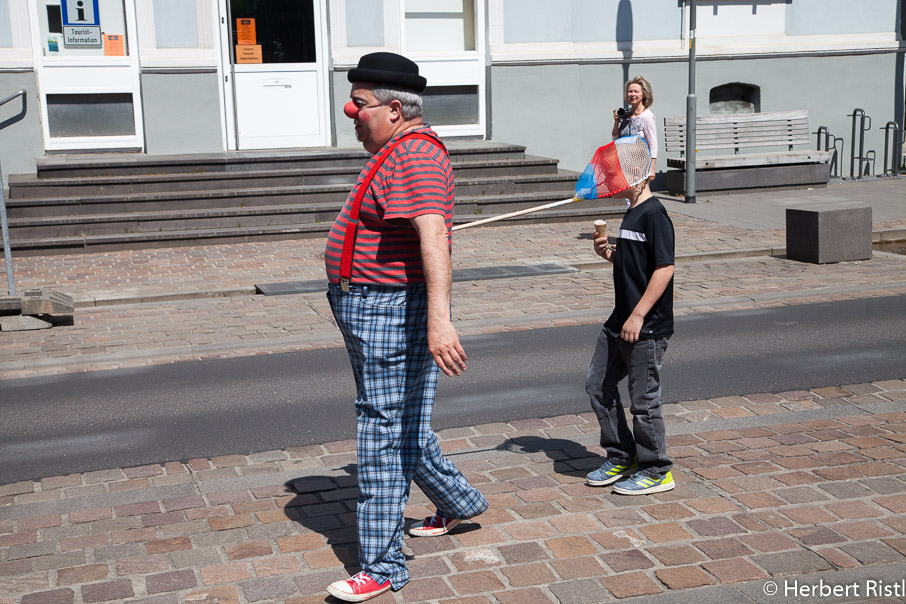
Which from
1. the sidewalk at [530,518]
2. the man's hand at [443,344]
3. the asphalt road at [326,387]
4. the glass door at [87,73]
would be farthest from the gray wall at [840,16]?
the man's hand at [443,344]

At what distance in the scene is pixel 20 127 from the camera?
565 inches

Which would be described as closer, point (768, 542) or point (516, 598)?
point (516, 598)

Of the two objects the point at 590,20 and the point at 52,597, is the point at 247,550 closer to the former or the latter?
the point at 52,597

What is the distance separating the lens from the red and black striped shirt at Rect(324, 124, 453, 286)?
3584mm

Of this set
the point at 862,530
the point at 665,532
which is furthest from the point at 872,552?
the point at 665,532

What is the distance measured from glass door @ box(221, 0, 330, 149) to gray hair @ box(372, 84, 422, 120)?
40.5 ft

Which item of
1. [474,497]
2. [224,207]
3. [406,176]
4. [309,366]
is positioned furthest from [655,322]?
[224,207]

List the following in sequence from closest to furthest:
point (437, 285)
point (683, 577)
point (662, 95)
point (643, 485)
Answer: point (437, 285)
point (683, 577)
point (643, 485)
point (662, 95)

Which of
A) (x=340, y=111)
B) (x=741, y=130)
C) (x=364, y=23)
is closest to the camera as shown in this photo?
(x=364, y=23)

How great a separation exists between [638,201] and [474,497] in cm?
153

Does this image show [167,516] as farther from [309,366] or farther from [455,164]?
[455,164]

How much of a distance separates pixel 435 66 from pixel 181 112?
163 inches

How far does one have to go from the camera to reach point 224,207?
1374 centimetres

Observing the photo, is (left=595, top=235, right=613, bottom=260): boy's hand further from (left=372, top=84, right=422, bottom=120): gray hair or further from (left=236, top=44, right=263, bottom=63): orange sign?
(left=236, top=44, right=263, bottom=63): orange sign
